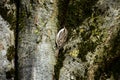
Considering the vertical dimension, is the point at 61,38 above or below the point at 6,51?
above

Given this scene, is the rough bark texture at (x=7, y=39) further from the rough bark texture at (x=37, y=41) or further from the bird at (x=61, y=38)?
the bird at (x=61, y=38)

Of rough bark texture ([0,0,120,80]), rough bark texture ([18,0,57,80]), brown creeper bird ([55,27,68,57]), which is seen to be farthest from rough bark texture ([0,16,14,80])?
brown creeper bird ([55,27,68,57])

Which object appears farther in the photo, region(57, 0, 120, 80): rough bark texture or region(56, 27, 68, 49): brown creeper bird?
region(56, 27, 68, 49): brown creeper bird

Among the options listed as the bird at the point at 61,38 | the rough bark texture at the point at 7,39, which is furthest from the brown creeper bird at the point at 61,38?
the rough bark texture at the point at 7,39

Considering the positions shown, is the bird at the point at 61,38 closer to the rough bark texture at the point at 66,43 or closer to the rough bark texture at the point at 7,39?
the rough bark texture at the point at 66,43

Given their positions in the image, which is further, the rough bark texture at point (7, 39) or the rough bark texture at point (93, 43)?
the rough bark texture at point (7, 39)

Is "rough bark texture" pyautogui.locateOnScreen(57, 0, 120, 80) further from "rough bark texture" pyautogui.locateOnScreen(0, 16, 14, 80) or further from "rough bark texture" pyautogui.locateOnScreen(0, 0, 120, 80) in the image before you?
"rough bark texture" pyautogui.locateOnScreen(0, 16, 14, 80)

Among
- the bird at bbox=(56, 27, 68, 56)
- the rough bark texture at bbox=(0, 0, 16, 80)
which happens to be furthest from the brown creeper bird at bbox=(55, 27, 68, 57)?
the rough bark texture at bbox=(0, 0, 16, 80)

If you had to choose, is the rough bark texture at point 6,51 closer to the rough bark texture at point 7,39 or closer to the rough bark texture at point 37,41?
the rough bark texture at point 7,39

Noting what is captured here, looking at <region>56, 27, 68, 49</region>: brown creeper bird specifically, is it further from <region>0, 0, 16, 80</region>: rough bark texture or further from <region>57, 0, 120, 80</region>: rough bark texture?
<region>0, 0, 16, 80</region>: rough bark texture

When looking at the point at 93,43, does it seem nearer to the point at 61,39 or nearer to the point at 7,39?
the point at 61,39

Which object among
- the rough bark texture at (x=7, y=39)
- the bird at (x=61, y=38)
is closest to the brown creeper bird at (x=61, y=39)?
the bird at (x=61, y=38)

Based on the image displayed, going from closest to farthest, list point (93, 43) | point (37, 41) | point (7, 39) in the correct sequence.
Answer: point (93, 43)
point (37, 41)
point (7, 39)

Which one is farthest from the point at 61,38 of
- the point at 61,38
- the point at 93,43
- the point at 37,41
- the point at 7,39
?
the point at 7,39
